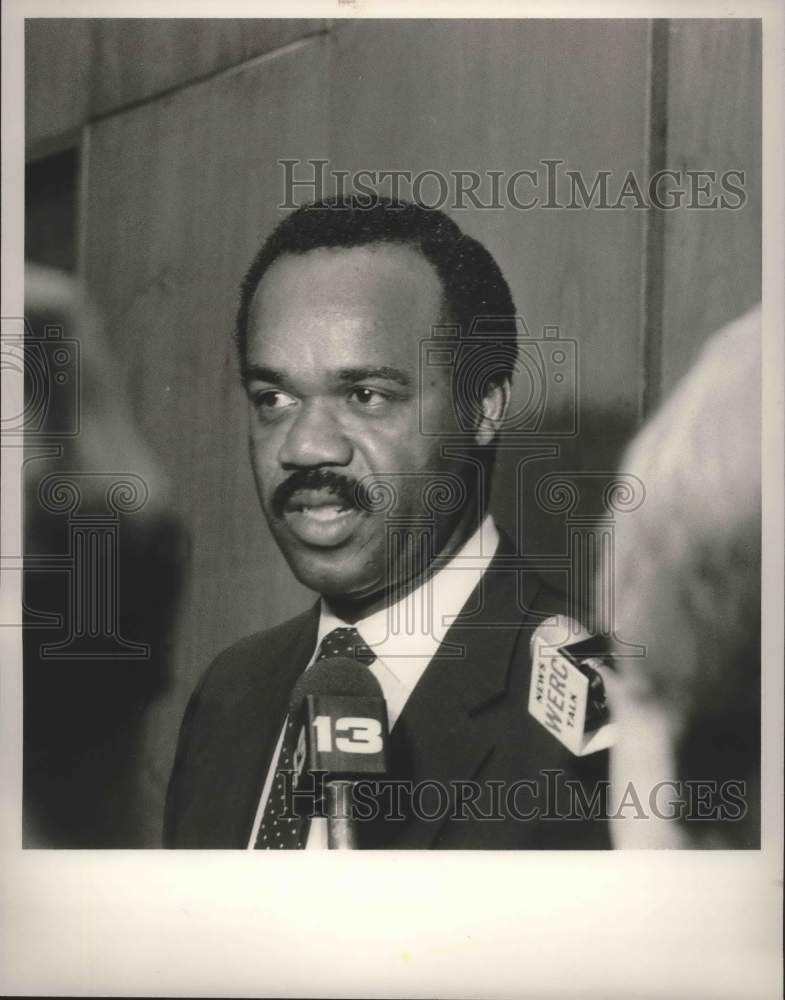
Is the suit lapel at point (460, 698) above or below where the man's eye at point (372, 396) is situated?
below

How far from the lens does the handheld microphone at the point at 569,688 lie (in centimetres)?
295

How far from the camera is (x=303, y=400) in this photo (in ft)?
9.75

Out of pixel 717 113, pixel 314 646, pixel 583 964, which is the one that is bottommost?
pixel 583 964

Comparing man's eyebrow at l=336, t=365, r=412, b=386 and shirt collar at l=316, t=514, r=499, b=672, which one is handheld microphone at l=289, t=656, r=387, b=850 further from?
man's eyebrow at l=336, t=365, r=412, b=386

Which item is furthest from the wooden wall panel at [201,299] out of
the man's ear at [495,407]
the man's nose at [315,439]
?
the man's ear at [495,407]

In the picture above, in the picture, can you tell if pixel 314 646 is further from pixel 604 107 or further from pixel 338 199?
pixel 604 107

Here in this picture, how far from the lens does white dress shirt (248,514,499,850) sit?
117 inches

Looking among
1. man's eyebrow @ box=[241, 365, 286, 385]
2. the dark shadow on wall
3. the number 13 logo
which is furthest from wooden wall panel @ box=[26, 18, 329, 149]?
the number 13 logo

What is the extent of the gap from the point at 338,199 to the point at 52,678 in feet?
3.97

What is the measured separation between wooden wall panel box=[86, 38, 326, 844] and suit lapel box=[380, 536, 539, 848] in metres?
0.34

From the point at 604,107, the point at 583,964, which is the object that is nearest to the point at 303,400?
the point at 604,107

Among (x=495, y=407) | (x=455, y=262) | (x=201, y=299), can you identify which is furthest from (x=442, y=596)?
(x=201, y=299)
